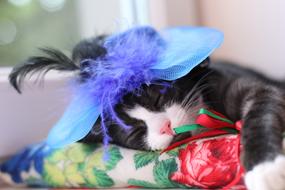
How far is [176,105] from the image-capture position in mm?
898

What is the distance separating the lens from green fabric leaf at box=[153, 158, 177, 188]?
0.79 meters

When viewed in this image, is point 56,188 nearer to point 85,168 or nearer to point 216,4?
A: point 85,168

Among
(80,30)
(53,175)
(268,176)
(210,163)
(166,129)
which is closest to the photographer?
(268,176)

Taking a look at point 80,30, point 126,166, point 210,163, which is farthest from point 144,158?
point 80,30

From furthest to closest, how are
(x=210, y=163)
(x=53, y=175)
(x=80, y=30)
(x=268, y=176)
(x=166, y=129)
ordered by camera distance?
1. (x=80, y=30)
2. (x=53, y=175)
3. (x=166, y=129)
4. (x=210, y=163)
5. (x=268, y=176)

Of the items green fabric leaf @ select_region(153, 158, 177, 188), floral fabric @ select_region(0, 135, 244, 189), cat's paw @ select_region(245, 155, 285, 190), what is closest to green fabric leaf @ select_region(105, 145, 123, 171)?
floral fabric @ select_region(0, 135, 244, 189)

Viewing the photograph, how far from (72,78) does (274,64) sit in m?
0.63

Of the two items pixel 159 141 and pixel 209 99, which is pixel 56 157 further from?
pixel 209 99

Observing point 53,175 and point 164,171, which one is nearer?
point 164,171

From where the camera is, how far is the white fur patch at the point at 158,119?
2.82 feet

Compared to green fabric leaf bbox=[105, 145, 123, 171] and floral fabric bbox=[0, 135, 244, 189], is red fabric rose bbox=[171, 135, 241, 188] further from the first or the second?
green fabric leaf bbox=[105, 145, 123, 171]

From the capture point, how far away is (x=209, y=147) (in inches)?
30.5

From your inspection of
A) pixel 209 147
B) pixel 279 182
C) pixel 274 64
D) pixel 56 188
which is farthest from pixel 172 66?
pixel 274 64

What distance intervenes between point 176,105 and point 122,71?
157mm
